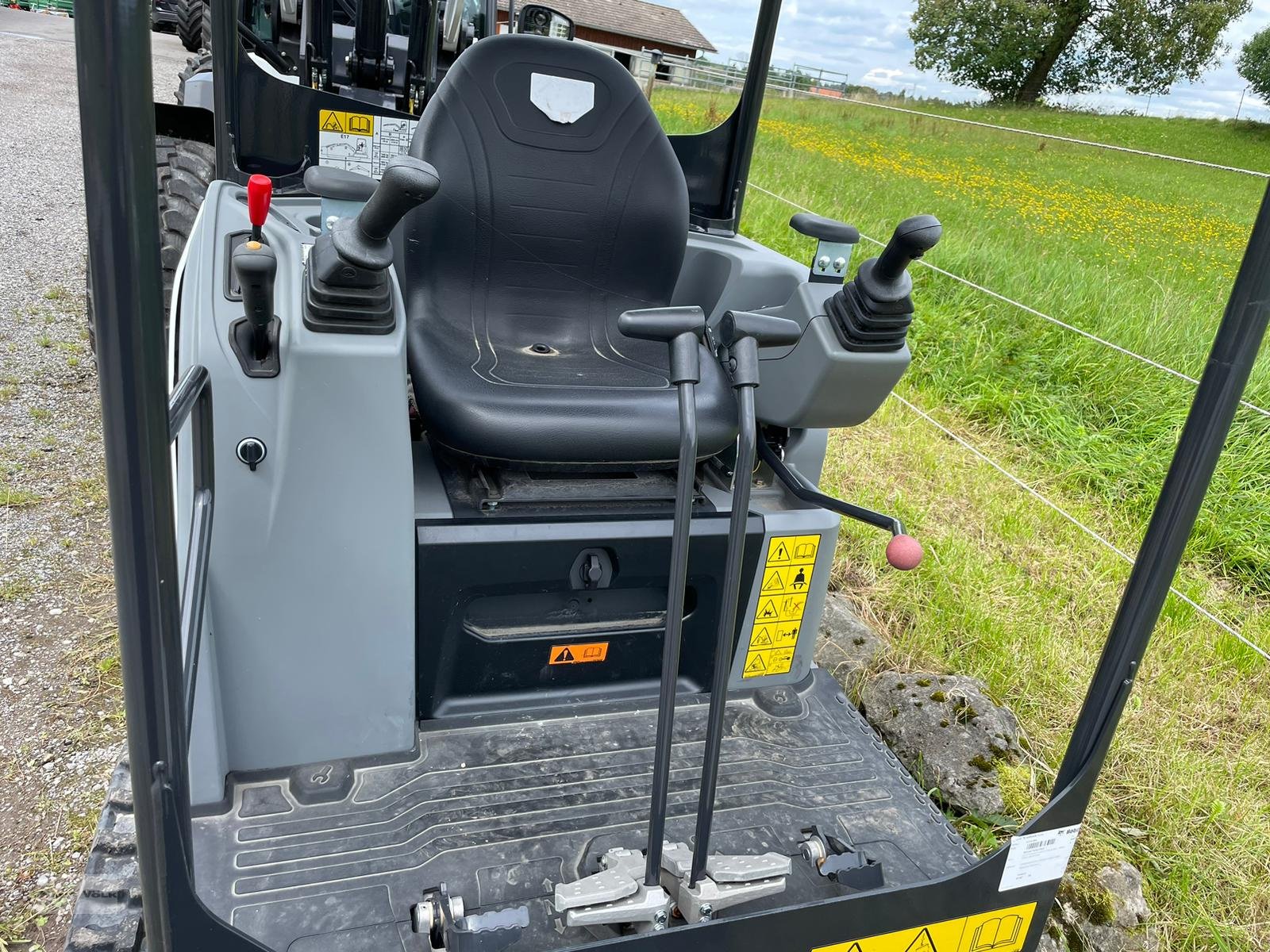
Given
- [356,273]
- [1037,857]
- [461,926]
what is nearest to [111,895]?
[461,926]

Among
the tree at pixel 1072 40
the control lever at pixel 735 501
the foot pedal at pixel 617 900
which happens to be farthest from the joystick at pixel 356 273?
the tree at pixel 1072 40

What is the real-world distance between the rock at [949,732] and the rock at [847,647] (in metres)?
0.16

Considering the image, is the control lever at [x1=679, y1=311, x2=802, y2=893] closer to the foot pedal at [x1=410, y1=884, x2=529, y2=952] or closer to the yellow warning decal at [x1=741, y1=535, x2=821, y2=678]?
the foot pedal at [x1=410, y1=884, x2=529, y2=952]

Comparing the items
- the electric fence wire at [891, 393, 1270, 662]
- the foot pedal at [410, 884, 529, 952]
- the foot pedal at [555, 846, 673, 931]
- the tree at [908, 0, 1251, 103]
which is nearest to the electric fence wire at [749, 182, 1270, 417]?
the electric fence wire at [891, 393, 1270, 662]

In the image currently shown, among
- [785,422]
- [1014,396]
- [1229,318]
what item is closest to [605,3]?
[1014,396]

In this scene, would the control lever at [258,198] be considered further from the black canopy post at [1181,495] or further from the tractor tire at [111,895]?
the black canopy post at [1181,495]

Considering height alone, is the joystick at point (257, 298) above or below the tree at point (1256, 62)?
below

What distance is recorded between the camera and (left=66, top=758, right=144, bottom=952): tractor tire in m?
1.41

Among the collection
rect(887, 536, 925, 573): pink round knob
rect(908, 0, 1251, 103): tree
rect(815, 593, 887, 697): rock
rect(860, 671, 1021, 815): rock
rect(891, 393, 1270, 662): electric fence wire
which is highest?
rect(908, 0, 1251, 103): tree

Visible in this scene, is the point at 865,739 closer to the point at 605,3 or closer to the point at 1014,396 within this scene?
the point at 1014,396

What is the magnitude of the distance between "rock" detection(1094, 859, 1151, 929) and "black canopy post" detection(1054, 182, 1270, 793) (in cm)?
72

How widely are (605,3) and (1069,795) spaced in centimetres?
946

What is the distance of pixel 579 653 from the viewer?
73.3 inches

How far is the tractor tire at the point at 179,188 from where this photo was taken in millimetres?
2836
